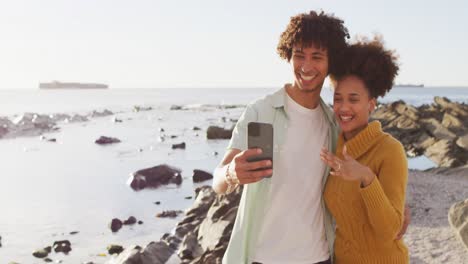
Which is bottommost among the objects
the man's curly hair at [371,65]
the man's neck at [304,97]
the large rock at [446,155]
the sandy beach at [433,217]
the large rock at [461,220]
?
the large rock at [446,155]

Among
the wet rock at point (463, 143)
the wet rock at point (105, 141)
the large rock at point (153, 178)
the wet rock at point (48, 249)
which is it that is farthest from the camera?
the wet rock at point (105, 141)

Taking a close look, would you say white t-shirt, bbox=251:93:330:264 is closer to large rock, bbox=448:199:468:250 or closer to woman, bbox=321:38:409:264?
woman, bbox=321:38:409:264

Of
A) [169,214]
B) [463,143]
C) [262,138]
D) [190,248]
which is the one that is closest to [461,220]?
[190,248]

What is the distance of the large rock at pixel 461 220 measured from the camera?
8180 millimetres

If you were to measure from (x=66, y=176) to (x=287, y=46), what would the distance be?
1815cm

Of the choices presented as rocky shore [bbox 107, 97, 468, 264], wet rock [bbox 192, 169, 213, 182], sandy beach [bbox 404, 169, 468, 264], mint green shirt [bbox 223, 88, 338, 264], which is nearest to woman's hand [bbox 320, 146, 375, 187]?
mint green shirt [bbox 223, 88, 338, 264]

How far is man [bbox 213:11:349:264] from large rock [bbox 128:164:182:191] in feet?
47.5

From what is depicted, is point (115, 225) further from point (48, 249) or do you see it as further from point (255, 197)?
point (255, 197)

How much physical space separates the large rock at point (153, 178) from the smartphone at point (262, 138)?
48.5 feet

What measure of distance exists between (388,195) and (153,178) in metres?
15.4

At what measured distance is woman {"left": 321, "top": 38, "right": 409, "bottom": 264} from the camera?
274 cm

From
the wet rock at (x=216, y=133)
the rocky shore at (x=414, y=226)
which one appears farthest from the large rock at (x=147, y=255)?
the wet rock at (x=216, y=133)

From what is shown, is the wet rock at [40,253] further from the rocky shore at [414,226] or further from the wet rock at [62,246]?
the rocky shore at [414,226]

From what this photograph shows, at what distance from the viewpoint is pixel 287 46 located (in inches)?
126
